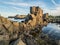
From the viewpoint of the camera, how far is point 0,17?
38.0 metres

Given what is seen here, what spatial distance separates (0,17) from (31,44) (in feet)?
74.4

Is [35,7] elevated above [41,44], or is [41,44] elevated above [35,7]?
[35,7]

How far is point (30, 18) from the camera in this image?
61719 millimetres

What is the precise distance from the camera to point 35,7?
67.4 m

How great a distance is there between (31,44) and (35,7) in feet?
169

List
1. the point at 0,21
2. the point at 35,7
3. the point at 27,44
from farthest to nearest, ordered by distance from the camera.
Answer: the point at 35,7
the point at 0,21
the point at 27,44

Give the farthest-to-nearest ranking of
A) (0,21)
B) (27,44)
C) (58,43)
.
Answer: (0,21) → (58,43) → (27,44)

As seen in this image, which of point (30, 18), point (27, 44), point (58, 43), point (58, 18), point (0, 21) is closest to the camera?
point (27, 44)

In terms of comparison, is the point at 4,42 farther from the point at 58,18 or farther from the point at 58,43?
the point at 58,18

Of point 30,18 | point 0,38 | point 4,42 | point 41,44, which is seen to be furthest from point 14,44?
point 30,18

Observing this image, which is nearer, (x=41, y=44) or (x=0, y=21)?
(x=41, y=44)

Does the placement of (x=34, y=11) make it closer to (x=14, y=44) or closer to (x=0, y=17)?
(x=0, y=17)

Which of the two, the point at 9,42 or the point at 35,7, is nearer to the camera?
the point at 9,42

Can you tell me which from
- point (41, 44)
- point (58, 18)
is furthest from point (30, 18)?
point (58, 18)
